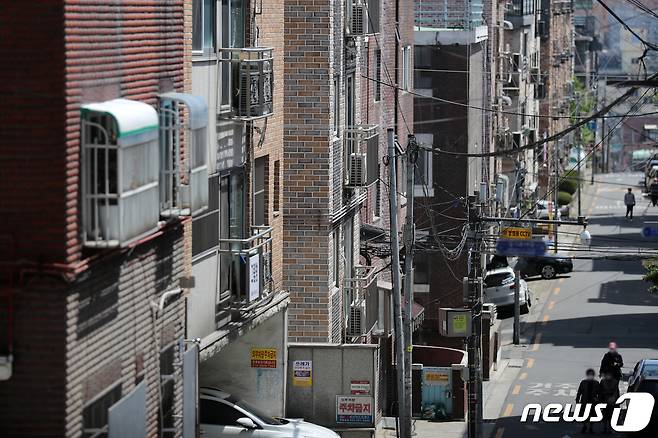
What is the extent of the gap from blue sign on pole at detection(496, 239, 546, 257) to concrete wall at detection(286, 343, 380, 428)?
5.27m

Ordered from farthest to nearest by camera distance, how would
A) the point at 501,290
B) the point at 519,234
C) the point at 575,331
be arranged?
the point at 501,290 < the point at 575,331 < the point at 519,234

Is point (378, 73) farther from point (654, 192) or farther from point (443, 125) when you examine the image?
point (654, 192)

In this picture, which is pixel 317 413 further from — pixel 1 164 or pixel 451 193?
pixel 451 193

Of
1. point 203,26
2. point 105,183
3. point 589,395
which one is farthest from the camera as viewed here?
point 589,395

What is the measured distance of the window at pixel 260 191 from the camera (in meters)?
24.7

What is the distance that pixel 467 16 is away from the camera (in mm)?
48562

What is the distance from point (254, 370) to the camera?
25.9m

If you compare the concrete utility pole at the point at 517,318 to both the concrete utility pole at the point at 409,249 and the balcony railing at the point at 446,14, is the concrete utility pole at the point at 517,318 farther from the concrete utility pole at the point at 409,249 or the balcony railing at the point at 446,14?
the concrete utility pole at the point at 409,249

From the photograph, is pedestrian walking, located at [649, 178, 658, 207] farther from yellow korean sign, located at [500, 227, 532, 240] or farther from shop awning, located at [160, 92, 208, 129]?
shop awning, located at [160, 92, 208, 129]

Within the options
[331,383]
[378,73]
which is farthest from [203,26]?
[378,73]

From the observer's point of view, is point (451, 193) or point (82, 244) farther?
point (451, 193)

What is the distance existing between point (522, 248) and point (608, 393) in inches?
143

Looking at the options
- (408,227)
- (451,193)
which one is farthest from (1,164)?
(451,193)

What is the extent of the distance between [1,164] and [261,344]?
39.9 feet
